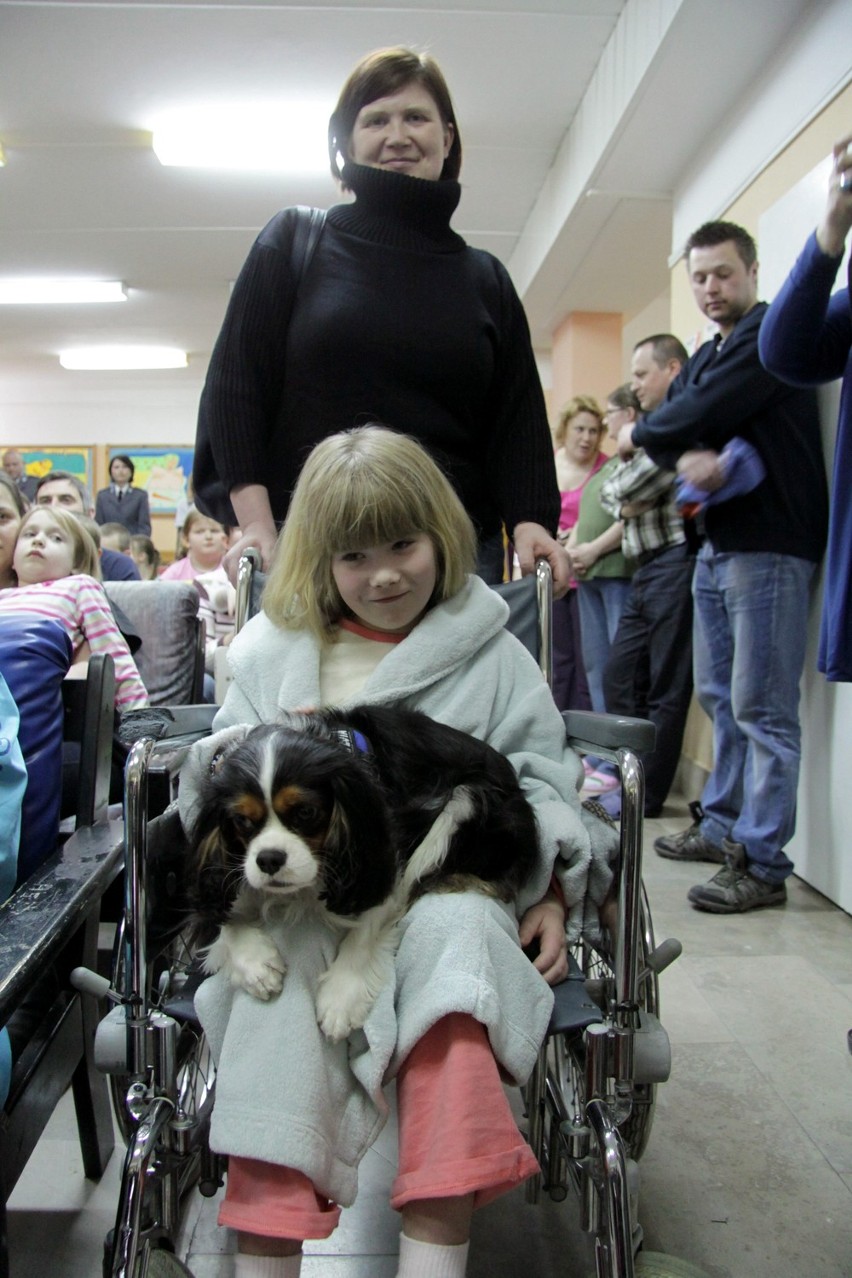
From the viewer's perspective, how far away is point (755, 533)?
103 inches

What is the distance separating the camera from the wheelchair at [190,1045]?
0.95 meters

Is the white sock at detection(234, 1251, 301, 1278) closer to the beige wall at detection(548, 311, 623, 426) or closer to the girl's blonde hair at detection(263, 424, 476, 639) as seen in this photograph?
the girl's blonde hair at detection(263, 424, 476, 639)

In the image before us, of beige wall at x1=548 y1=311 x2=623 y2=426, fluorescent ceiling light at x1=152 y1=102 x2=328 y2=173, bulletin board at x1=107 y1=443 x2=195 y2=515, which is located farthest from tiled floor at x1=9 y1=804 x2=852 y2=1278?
bulletin board at x1=107 y1=443 x2=195 y2=515

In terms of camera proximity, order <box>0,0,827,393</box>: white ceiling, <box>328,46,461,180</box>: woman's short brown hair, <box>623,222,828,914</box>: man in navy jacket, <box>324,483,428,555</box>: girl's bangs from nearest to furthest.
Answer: <box>324,483,428,555</box>: girl's bangs
<box>328,46,461,180</box>: woman's short brown hair
<box>623,222,828,914</box>: man in navy jacket
<box>0,0,827,393</box>: white ceiling

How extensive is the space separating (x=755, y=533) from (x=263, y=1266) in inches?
86.3

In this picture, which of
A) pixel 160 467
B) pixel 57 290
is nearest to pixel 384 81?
pixel 57 290

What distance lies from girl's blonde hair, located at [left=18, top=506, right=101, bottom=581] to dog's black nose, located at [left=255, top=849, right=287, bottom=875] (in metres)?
1.58

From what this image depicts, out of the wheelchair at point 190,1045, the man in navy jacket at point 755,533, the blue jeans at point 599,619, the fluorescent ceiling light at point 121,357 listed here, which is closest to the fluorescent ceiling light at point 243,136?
the blue jeans at point 599,619

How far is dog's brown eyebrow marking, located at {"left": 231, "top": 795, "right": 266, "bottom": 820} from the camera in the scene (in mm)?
953

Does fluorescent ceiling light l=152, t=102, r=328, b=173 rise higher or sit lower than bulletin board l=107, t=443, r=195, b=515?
higher

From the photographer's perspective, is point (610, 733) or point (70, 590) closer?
point (610, 733)

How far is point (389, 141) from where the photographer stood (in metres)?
1.54

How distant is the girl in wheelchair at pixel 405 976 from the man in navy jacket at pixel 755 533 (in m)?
1.48

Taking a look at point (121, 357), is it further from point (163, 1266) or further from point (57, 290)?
point (163, 1266)
